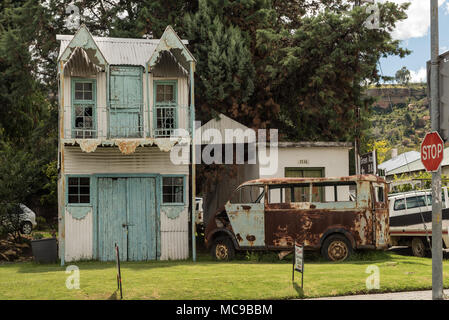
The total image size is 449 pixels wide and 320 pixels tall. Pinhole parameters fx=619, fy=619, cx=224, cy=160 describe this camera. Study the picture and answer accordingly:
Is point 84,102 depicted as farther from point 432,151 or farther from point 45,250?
point 432,151

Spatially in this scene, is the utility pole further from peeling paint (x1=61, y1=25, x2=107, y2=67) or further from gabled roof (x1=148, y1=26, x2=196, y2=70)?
peeling paint (x1=61, y1=25, x2=107, y2=67)

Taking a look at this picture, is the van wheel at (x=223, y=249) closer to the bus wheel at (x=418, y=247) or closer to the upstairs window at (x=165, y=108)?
the upstairs window at (x=165, y=108)

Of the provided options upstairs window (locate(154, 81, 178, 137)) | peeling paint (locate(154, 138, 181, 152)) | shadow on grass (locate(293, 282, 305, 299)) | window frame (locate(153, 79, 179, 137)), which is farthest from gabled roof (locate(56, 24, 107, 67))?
shadow on grass (locate(293, 282, 305, 299))

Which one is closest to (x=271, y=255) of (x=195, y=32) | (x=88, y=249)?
(x=88, y=249)

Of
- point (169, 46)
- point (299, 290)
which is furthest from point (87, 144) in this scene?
point (299, 290)

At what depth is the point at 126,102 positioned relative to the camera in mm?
20984

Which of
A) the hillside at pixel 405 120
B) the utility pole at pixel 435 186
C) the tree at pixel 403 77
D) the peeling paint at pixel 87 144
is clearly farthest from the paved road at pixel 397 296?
the tree at pixel 403 77

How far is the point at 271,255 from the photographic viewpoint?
61.9ft

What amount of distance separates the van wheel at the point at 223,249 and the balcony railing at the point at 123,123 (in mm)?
4072

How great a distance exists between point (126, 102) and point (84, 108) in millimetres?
1408

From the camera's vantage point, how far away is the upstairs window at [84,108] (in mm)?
20641

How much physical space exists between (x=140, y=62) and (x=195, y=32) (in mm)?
3957

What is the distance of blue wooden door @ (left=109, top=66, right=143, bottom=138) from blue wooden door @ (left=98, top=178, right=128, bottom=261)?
179 centimetres

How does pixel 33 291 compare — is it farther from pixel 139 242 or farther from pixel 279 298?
pixel 139 242
